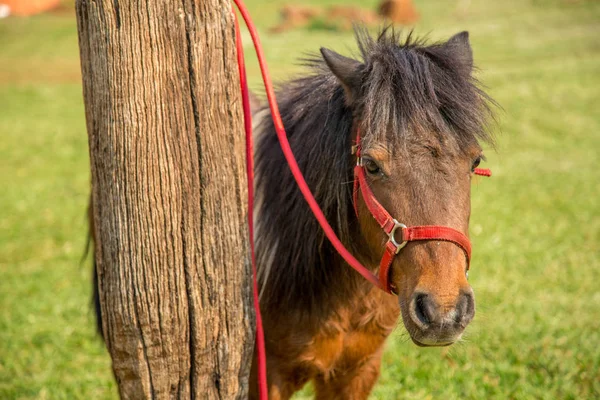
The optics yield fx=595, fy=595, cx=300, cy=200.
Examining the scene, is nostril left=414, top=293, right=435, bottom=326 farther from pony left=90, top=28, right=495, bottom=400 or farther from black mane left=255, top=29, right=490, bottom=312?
black mane left=255, top=29, right=490, bottom=312

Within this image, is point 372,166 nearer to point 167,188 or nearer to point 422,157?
point 422,157

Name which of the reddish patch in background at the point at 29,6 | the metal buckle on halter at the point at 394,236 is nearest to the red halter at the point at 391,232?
the metal buckle on halter at the point at 394,236

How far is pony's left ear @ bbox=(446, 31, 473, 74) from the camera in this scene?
7.67 ft

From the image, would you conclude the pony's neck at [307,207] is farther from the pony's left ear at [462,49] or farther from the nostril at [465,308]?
the nostril at [465,308]

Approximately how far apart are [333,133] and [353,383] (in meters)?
1.38

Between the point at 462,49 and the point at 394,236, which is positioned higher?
the point at 462,49

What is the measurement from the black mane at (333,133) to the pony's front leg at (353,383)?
1.85 ft

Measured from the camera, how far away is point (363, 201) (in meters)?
2.23

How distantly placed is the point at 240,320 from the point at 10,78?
17.2 meters

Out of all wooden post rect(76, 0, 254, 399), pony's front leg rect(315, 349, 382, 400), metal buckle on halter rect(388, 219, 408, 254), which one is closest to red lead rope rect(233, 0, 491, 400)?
metal buckle on halter rect(388, 219, 408, 254)

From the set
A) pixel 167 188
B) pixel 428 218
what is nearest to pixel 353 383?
pixel 428 218

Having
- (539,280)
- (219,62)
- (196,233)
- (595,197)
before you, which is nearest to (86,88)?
(219,62)

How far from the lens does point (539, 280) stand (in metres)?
5.52

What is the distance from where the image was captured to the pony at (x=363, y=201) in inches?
78.4
